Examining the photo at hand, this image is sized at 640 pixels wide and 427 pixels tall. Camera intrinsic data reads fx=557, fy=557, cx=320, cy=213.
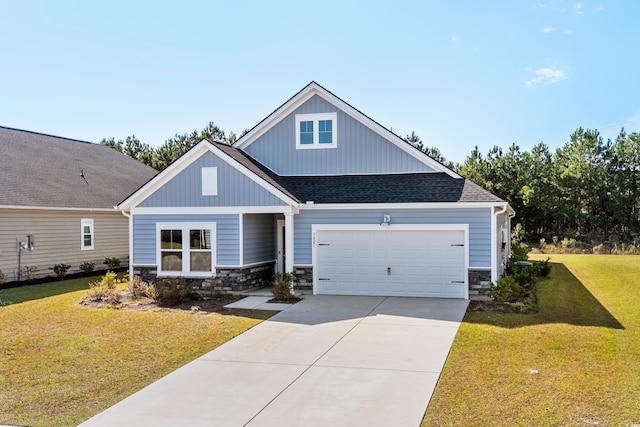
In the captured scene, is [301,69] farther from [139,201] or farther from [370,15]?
[139,201]

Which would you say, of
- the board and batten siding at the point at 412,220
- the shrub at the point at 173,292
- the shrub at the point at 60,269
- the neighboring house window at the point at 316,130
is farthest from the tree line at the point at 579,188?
the shrub at the point at 173,292

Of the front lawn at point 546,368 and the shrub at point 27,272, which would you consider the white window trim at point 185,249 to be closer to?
the shrub at point 27,272

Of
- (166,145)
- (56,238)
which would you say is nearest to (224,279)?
(56,238)

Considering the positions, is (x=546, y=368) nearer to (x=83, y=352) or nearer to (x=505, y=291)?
(x=505, y=291)

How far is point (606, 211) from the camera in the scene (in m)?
42.3

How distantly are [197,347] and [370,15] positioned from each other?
10039 mm

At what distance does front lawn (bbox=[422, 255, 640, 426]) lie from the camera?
6629mm

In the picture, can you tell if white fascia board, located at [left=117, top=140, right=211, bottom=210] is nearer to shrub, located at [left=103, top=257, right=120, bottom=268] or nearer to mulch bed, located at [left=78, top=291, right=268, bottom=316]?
mulch bed, located at [left=78, top=291, right=268, bottom=316]

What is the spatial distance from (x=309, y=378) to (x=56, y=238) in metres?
16.3

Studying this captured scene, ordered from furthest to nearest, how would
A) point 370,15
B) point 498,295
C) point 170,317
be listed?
point 370,15
point 498,295
point 170,317

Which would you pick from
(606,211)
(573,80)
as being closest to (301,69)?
(573,80)

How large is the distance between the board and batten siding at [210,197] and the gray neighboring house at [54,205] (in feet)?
19.7

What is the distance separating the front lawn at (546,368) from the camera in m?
6.63

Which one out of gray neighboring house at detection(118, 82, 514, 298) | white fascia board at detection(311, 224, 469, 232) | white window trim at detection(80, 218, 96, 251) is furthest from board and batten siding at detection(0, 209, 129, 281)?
white fascia board at detection(311, 224, 469, 232)
